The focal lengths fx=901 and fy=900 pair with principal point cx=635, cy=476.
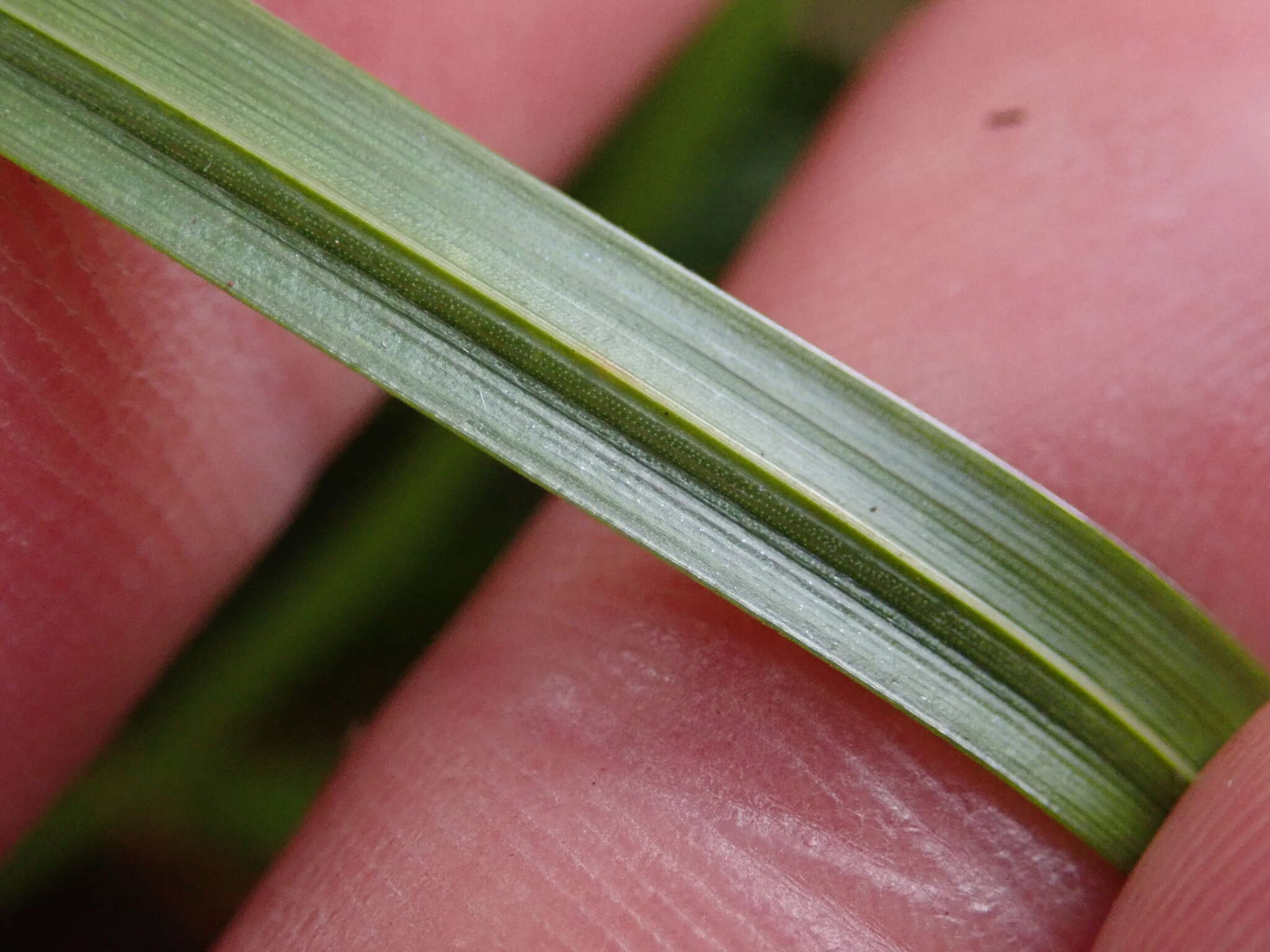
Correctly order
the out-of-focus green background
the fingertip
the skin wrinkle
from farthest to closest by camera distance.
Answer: the out-of-focus green background → the skin wrinkle → the fingertip

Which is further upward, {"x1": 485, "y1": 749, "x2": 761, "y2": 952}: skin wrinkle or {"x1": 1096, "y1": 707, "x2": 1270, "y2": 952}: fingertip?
{"x1": 1096, "y1": 707, "x2": 1270, "y2": 952}: fingertip

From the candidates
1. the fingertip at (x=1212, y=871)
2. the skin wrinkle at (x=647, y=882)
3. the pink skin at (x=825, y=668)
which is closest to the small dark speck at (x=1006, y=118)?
the pink skin at (x=825, y=668)

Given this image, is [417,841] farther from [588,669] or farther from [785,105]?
[785,105]

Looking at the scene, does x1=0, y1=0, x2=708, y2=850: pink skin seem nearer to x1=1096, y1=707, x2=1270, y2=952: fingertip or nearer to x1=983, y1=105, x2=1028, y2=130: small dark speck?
x1=983, y1=105, x2=1028, y2=130: small dark speck

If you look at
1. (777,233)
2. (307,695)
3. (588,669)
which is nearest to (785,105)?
(777,233)

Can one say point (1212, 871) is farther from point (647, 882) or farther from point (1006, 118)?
point (1006, 118)

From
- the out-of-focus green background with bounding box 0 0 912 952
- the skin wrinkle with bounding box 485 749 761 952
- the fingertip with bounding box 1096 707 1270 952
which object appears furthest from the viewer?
the out-of-focus green background with bounding box 0 0 912 952

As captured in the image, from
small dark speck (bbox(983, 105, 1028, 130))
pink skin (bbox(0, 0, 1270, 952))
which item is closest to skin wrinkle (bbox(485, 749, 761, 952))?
pink skin (bbox(0, 0, 1270, 952))

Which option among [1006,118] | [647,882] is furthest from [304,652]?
[1006,118]

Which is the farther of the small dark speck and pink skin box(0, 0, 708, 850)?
the small dark speck
